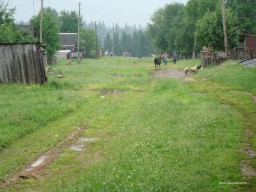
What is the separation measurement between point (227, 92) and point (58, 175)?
44.6ft

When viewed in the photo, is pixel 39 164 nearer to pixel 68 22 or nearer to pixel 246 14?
pixel 246 14

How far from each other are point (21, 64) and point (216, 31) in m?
23.2

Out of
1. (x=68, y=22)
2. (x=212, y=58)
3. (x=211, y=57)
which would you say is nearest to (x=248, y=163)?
(x=212, y=58)

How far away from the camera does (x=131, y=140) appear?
10969mm

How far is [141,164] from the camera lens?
852cm

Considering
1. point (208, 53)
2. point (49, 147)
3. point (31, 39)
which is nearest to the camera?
point (49, 147)

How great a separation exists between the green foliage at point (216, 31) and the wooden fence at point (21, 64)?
2174 cm

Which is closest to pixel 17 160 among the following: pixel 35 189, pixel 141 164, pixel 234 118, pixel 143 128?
pixel 35 189

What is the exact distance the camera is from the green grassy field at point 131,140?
25.1ft

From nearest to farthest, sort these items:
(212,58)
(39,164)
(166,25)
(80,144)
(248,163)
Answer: (248,163) < (39,164) < (80,144) < (212,58) < (166,25)

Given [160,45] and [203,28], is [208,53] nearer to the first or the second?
[203,28]

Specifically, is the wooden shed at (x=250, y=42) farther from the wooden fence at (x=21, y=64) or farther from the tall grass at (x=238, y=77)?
the wooden fence at (x=21, y=64)

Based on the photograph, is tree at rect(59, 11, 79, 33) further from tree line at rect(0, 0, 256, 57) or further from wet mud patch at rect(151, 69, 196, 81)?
wet mud patch at rect(151, 69, 196, 81)

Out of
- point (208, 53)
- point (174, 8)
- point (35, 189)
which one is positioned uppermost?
point (174, 8)
